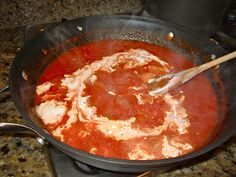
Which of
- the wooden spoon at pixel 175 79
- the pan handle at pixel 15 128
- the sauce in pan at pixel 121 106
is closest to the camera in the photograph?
the pan handle at pixel 15 128

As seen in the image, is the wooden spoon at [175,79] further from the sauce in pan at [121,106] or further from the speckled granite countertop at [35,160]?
the speckled granite countertop at [35,160]

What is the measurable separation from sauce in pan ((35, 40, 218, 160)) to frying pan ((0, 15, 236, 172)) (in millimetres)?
42

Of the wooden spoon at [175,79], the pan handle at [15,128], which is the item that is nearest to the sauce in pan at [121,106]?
the wooden spoon at [175,79]

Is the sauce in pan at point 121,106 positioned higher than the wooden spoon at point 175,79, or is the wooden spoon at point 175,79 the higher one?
the wooden spoon at point 175,79

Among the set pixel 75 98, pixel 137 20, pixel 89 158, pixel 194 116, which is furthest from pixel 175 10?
pixel 89 158

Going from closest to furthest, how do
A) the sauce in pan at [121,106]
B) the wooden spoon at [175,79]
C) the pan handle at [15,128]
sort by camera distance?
the pan handle at [15,128] → the sauce in pan at [121,106] → the wooden spoon at [175,79]

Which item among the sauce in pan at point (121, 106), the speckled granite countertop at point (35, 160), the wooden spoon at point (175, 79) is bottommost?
the speckled granite countertop at point (35, 160)

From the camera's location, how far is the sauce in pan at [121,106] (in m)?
1.17

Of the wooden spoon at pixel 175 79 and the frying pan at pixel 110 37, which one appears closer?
the frying pan at pixel 110 37

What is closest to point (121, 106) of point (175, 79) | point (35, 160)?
point (175, 79)

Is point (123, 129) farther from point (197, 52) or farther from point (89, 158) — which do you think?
point (197, 52)

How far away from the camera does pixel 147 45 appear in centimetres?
169

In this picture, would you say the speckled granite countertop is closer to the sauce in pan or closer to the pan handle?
the sauce in pan

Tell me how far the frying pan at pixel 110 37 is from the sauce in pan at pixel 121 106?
0.04 meters
